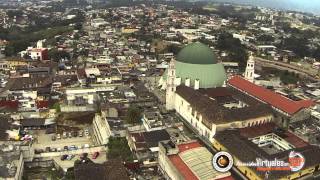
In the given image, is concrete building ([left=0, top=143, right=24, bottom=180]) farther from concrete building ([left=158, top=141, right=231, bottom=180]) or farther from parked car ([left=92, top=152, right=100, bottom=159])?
concrete building ([left=158, top=141, right=231, bottom=180])

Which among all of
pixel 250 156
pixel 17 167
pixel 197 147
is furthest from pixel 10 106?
pixel 250 156

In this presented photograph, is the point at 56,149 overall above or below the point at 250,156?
below

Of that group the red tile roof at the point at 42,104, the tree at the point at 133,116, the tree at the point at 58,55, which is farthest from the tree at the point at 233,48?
the red tile roof at the point at 42,104

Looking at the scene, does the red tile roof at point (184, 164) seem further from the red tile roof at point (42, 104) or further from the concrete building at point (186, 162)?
the red tile roof at point (42, 104)

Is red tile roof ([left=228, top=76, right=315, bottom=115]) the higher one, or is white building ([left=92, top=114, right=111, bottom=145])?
red tile roof ([left=228, top=76, right=315, bottom=115])

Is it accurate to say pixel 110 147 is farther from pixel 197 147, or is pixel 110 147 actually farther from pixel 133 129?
pixel 197 147

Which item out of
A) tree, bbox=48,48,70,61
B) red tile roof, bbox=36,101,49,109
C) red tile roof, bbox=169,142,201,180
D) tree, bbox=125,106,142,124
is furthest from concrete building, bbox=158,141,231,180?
tree, bbox=48,48,70,61

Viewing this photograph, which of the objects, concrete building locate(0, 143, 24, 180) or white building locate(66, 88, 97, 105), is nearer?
concrete building locate(0, 143, 24, 180)

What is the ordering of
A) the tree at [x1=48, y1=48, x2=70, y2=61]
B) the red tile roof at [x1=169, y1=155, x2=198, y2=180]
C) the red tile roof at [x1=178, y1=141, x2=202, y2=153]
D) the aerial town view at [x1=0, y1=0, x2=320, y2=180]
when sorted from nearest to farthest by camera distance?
the red tile roof at [x1=169, y1=155, x2=198, y2=180], the aerial town view at [x1=0, y1=0, x2=320, y2=180], the red tile roof at [x1=178, y1=141, x2=202, y2=153], the tree at [x1=48, y1=48, x2=70, y2=61]
